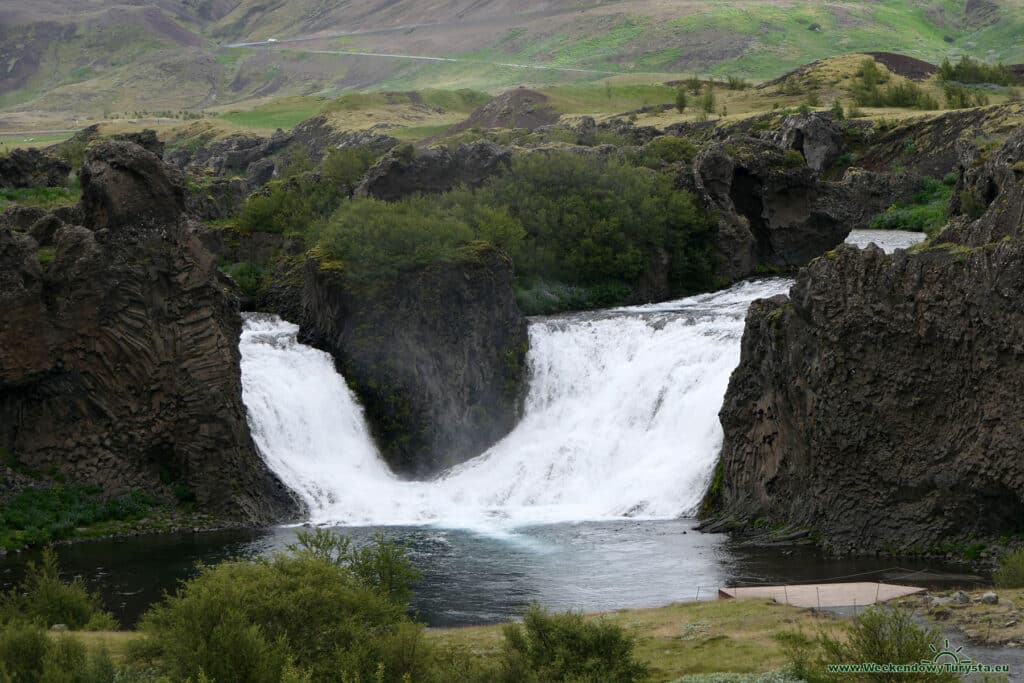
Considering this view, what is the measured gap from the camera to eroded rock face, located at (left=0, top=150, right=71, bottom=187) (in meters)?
73.7

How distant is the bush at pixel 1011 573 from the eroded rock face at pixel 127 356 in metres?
25.1

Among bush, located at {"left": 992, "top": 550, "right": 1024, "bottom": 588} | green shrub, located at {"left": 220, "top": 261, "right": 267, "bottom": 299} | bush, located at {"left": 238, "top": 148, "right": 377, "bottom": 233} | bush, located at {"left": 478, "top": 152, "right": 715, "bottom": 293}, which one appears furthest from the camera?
bush, located at {"left": 238, "top": 148, "right": 377, "bottom": 233}

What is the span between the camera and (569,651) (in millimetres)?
20406

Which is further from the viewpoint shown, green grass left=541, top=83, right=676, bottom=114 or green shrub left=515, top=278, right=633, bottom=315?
green grass left=541, top=83, right=676, bottom=114

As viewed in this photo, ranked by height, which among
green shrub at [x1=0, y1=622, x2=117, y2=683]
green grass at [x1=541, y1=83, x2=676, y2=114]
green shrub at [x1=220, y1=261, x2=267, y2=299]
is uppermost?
green grass at [x1=541, y1=83, x2=676, y2=114]

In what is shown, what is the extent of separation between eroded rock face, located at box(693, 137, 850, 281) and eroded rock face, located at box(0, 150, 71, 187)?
3654cm

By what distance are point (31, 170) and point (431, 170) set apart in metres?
23.5

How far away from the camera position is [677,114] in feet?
399

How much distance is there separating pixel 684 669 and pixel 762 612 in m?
4.96

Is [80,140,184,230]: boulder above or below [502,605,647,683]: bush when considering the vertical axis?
above

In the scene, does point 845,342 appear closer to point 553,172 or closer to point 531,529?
point 531,529

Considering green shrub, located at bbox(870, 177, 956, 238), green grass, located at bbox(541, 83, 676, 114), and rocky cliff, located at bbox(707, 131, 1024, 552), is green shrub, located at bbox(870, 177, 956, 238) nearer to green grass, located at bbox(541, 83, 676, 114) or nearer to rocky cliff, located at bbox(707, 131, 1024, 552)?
rocky cliff, located at bbox(707, 131, 1024, 552)

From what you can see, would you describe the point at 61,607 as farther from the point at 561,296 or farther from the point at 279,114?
the point at 279,114

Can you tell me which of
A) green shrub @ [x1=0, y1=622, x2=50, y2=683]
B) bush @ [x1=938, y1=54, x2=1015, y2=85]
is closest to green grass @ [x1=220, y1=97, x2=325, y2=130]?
bush @ [x1=938, y1=54, x2=1015, y2=85]
